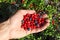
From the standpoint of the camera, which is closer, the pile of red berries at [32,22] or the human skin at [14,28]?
the pile of red berries at [32,22]

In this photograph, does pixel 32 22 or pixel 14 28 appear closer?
pixel 32 22

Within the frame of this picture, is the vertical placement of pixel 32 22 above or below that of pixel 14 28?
above

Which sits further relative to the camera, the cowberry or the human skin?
the human skin

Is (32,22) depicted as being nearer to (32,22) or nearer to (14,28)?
(32,22)

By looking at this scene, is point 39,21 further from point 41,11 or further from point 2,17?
point 2,17

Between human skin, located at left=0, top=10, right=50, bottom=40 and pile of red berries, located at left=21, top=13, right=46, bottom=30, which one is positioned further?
human skin, located at left=0, top=10, right=50, bottom=40

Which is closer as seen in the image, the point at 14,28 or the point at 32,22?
the point at 32,22

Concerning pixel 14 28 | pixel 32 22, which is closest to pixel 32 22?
pixel 32 22

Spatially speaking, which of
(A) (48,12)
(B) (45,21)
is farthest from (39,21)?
(A) (48,12)
